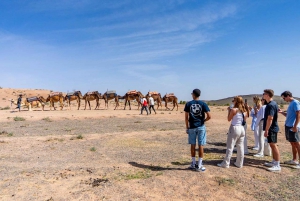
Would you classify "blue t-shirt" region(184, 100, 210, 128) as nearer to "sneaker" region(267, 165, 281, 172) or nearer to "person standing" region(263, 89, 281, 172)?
"person standing" region(263, 89, 281, 172)

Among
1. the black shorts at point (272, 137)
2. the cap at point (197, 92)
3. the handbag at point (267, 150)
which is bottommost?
the handbag at point (267, 150)

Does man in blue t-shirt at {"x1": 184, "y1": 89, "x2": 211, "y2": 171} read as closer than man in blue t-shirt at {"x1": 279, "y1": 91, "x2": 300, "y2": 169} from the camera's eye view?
Yes

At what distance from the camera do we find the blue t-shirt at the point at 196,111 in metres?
6.62

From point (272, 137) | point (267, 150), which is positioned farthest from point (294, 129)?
point (267, 150)

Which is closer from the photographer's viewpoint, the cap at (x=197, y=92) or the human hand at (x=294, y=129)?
the cap at (x=197, y=92)

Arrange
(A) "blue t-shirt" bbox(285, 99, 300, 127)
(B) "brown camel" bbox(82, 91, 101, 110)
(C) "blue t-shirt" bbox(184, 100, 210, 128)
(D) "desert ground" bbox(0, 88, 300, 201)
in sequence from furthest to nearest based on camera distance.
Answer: (B) "brown camel" bbox(82, 91, 101, 110) → (A) "blue t-shirt" bbox(285, 99, 300, 127) → (C) "blue t-shirt" bbox(184, 100, 210, 128) → (D) "desert ground" bbox(0, 88, 300, 201)

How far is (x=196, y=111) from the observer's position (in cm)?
662

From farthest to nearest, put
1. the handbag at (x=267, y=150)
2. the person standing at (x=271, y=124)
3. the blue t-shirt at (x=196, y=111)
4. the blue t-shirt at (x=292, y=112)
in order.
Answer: the handbag at (x=267, y=150) → the blue t-shirt at (x=292, y=112) → the person standing at (x=271, y=124) → the blue t-shirt at (x=196, y=111)

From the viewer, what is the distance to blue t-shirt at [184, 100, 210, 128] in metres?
6.62

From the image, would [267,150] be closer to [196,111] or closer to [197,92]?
[196,111]

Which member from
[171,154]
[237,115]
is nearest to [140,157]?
[171,154]

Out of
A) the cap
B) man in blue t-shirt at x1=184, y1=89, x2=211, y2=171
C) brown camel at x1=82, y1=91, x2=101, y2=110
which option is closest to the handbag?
man in blue t-shirt at x1=184, y1=89, x2=211, y2=171

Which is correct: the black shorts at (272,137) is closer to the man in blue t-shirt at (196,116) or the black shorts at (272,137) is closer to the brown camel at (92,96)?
the man in blue t-shirt at (196,116)

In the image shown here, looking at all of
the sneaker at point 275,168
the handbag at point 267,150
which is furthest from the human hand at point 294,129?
the handbag at point 267,150
